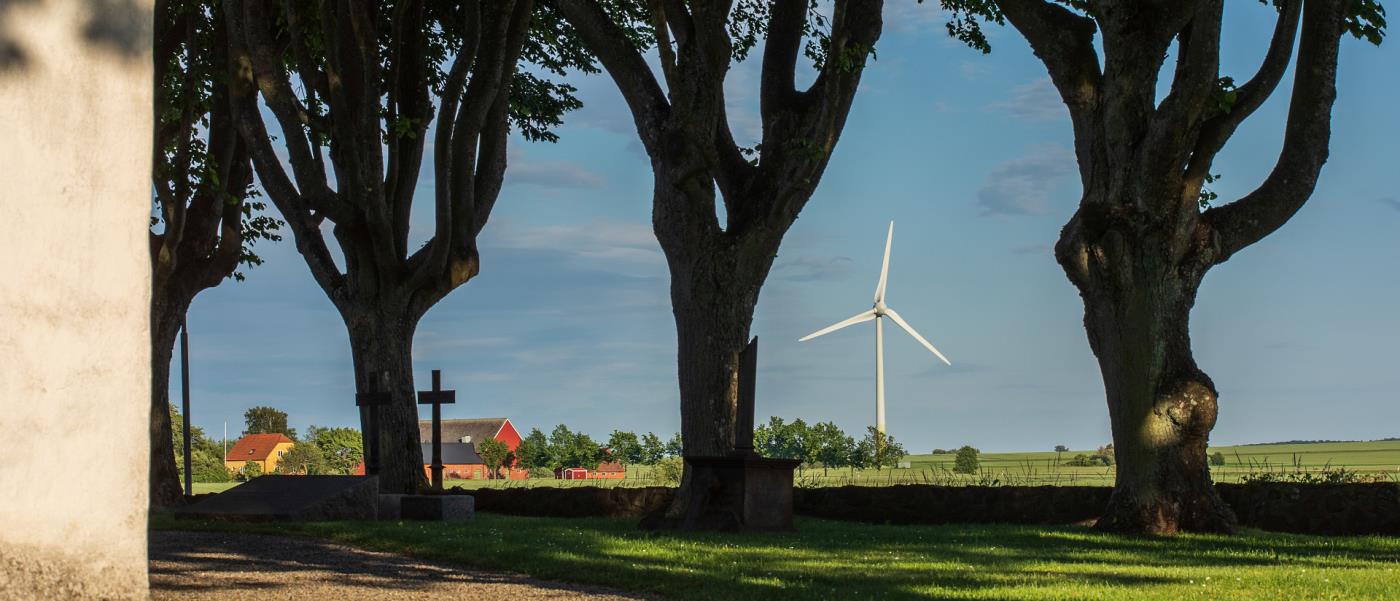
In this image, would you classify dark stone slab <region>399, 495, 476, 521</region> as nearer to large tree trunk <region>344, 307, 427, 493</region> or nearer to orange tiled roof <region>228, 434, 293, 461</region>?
large tree trunk <region>344, 307, 427, 493</region>

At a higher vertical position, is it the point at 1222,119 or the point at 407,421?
the point at 1222,119

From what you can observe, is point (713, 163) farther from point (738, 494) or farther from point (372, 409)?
point (372, 409)

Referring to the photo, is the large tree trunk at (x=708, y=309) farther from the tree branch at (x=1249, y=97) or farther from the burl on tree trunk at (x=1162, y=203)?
the tree branch at (x=1249, y=97)

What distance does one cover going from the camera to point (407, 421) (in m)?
20.5

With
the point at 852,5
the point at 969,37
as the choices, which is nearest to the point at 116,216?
the point at 852,5

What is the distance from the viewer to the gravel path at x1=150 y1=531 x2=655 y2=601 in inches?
347

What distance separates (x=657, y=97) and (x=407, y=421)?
22.6 feet

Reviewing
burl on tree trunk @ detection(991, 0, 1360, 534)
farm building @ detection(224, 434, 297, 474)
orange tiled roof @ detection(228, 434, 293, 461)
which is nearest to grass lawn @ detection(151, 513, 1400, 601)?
burl on tree trunk @ detection(991, 0, 1360, 534)

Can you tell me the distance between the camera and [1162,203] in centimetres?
1384

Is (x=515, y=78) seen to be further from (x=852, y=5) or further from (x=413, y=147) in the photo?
(x=852, y=5)

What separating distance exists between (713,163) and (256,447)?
300 feet

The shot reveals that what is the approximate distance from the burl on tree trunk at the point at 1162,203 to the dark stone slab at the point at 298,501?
9552 millimetres

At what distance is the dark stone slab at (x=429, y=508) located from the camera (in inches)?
706

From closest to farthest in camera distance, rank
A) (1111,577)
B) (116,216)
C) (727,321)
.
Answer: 1. (116,216)
2. (1111,577)
3. (727,321)
